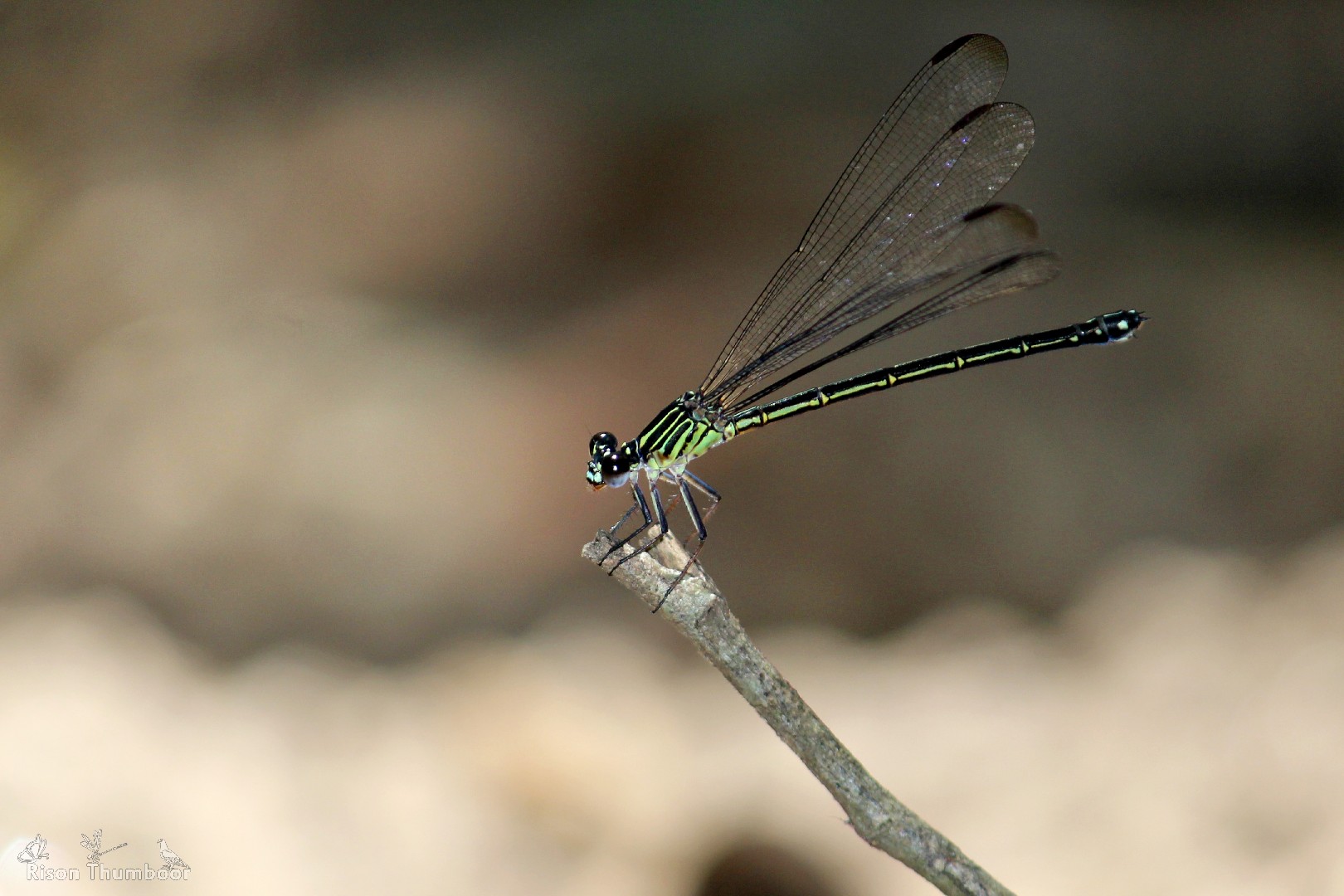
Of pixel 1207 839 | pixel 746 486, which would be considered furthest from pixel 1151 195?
pixel 1207 839

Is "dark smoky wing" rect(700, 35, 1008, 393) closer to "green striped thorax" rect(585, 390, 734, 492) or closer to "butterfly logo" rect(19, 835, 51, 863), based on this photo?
"green striped thorax" rect(585, 390, 734, 492)

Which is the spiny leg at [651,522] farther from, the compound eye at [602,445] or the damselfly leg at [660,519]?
the compound eye at [602,445]

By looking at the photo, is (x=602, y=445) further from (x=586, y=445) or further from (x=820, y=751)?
(x=586, y=445)

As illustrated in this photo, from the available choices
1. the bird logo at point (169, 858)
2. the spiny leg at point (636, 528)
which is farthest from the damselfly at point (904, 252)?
the bird logo at point (169, 858)

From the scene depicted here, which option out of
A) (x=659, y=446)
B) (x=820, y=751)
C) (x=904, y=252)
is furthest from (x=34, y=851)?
(x=904, y=252)

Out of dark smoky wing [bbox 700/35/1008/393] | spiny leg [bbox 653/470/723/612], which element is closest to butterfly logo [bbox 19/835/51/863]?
spiny leg [bbox 653/470/723/612]

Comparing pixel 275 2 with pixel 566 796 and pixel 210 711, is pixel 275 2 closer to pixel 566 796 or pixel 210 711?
pixel 210 711
